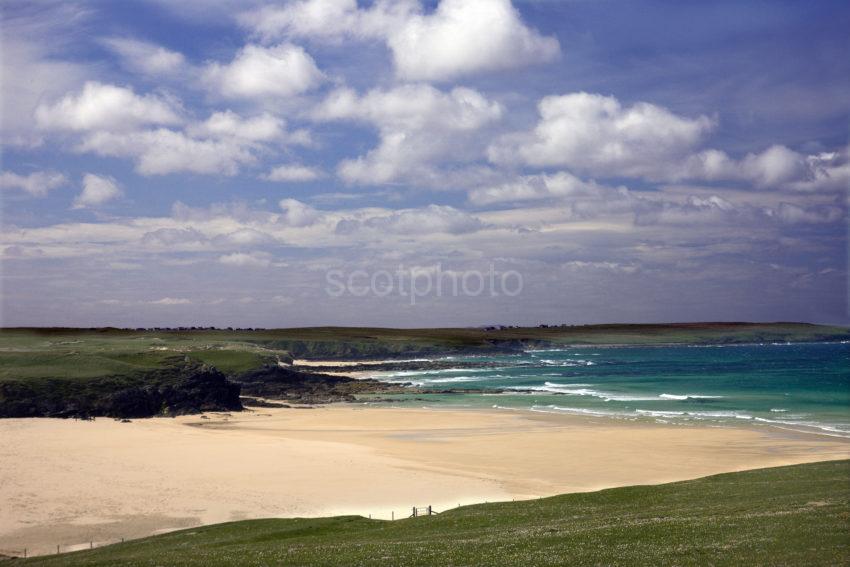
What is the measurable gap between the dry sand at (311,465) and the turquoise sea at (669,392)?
7.21 meters

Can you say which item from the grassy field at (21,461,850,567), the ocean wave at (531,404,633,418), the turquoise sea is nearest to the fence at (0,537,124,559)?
→ the grassy field at (21,461,850,567)

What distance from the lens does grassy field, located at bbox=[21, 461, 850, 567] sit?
17.5m

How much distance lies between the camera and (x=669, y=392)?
3433 inches

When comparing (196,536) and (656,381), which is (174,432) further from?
(656,381)

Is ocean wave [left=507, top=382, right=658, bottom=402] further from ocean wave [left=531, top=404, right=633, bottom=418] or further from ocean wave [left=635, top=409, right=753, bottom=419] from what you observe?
ocean wave [left=635, top=409, right=753, bottom=419]

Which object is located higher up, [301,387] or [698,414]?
[698,414]

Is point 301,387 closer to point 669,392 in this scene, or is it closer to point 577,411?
point 577,411

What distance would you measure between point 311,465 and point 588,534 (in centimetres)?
2443

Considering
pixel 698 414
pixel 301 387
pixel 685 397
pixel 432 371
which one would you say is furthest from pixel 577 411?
pixel 432 371

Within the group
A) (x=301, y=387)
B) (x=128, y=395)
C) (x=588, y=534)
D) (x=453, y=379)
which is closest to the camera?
(x=588, y=534)

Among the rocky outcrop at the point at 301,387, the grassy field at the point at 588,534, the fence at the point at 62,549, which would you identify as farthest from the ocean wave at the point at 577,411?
the fence at the point at 62,549

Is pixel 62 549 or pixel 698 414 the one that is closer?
pixel 62 549

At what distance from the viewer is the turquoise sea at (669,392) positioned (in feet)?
209

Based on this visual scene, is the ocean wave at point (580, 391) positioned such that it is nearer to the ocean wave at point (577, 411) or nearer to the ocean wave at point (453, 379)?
the ocean wave at point (577, 411)
